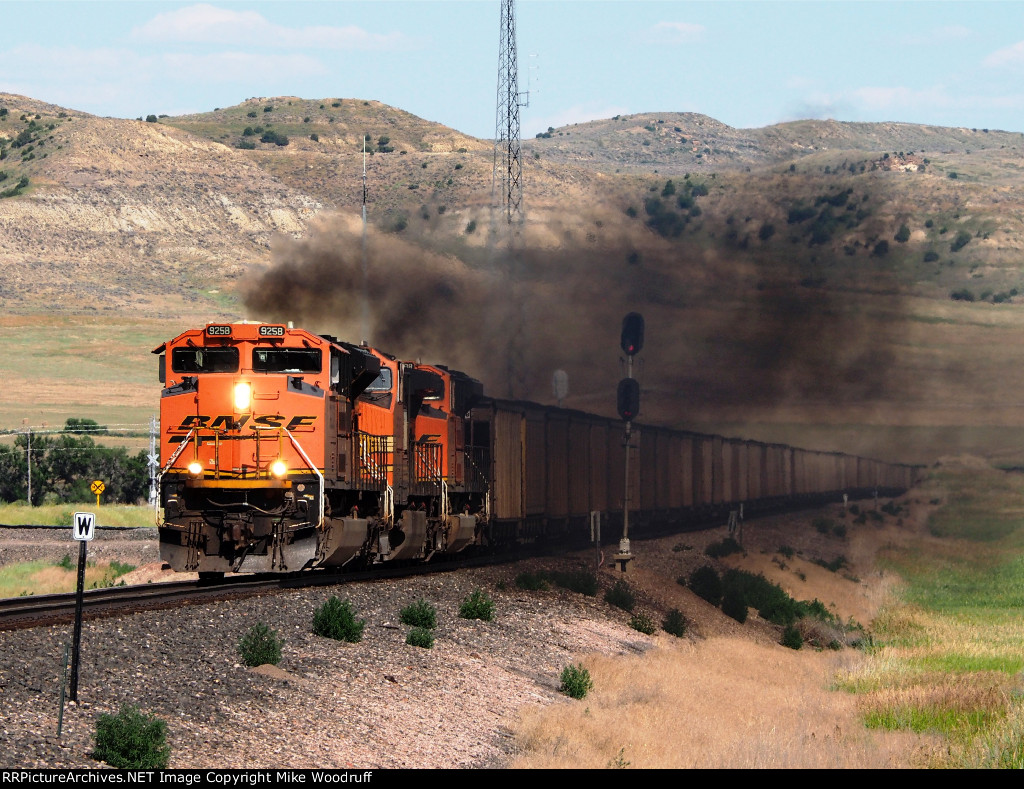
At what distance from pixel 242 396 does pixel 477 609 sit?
668 centimetres

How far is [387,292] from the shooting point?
7112 cm

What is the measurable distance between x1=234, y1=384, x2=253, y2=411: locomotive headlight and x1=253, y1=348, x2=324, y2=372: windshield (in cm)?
41

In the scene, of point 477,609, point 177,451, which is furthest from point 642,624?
point 177,451

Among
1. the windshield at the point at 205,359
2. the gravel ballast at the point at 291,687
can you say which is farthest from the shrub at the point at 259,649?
the windshield at the point at 205,359

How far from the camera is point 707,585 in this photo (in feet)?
135

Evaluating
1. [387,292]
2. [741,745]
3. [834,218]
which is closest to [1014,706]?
[741,745]

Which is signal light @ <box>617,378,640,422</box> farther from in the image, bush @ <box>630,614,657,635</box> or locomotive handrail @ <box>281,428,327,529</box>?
locomotive handrail @ <box>281,428,327,529</box>

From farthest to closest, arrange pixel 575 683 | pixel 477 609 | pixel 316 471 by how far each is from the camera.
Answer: pixel 477 609 → pixel 316 471 → pixel 575 683

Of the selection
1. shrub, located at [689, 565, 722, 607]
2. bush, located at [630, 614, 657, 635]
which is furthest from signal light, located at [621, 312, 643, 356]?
bush, located at [630, 614, 657, 635]

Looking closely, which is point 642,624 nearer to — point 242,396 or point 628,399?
point 628,399

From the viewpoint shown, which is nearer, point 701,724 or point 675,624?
point 701,724

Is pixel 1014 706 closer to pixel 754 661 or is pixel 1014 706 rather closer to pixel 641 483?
pixel 754 661

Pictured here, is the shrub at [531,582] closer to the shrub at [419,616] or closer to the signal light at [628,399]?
the shrub at [419,616]

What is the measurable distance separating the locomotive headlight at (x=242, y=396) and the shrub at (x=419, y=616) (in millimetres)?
4625
